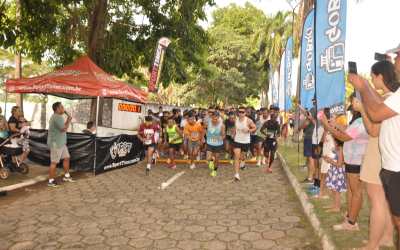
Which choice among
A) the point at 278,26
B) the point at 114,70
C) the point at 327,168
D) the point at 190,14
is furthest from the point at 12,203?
the point at 278,26

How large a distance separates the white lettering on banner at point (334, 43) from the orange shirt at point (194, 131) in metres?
6.86

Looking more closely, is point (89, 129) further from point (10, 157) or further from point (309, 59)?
point (309, 59)

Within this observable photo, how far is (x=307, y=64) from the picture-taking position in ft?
31.5

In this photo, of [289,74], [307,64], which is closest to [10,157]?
[307,64]

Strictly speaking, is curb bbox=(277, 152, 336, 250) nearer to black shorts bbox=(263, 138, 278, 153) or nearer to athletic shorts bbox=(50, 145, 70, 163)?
black shorts bbox=(263, 138, 278, 153)

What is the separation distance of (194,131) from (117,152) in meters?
2.69

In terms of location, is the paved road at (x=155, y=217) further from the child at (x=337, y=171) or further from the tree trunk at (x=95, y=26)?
the tree trunk at (x=95, y=26)

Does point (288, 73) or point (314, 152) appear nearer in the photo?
point (314, 152)

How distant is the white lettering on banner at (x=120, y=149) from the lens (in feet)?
A: 40.6

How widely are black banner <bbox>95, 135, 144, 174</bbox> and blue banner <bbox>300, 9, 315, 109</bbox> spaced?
605cm

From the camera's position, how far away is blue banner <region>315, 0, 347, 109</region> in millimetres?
6762

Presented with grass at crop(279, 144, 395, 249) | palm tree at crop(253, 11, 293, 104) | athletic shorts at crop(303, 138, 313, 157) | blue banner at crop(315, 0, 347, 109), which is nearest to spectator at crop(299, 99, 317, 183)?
athletic shorts at crop(303, 138, 313, 157)

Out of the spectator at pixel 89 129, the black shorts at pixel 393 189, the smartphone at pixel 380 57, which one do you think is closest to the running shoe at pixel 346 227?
the black shorts at pixel 393 189

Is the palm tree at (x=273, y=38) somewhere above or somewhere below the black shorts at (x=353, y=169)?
above
